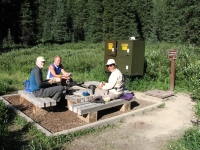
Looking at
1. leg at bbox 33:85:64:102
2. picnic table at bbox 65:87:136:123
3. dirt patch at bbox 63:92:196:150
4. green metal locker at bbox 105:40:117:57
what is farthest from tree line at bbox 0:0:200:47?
leg at bbox 33:85:64:102

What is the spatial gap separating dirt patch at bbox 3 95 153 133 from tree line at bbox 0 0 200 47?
2891cm

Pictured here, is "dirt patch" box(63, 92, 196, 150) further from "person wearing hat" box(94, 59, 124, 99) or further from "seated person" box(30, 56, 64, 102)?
"seated person" box(30, 56, 64, 102)

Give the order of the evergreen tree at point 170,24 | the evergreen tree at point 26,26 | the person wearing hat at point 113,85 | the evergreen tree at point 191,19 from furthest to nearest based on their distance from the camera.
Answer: the evergreen tree at point 170,24 < the evergreen tree at point 26,26 < the evergreen tree at point 191,19 < the person wearing hat at point 113,85

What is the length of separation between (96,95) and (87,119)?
3.07 ft

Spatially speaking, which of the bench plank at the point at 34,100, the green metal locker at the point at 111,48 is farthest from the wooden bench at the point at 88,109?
the green metal locker at the point at 111,48

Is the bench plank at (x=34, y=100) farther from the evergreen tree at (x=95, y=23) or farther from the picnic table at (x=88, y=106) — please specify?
the evergreen tree at (x=95, y=23)

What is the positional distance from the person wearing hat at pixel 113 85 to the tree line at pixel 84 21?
29313mm

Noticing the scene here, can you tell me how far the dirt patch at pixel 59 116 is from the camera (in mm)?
5363

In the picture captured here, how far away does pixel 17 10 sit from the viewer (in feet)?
125

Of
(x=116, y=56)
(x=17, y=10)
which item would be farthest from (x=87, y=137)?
(x=17, y=10)

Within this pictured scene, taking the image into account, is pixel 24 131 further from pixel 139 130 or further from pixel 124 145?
pixel 139 130

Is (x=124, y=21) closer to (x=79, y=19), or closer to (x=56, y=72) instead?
(x=79, y=19)

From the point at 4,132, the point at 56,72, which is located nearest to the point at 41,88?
the point at 56,72

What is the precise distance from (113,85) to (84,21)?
52.6 m
